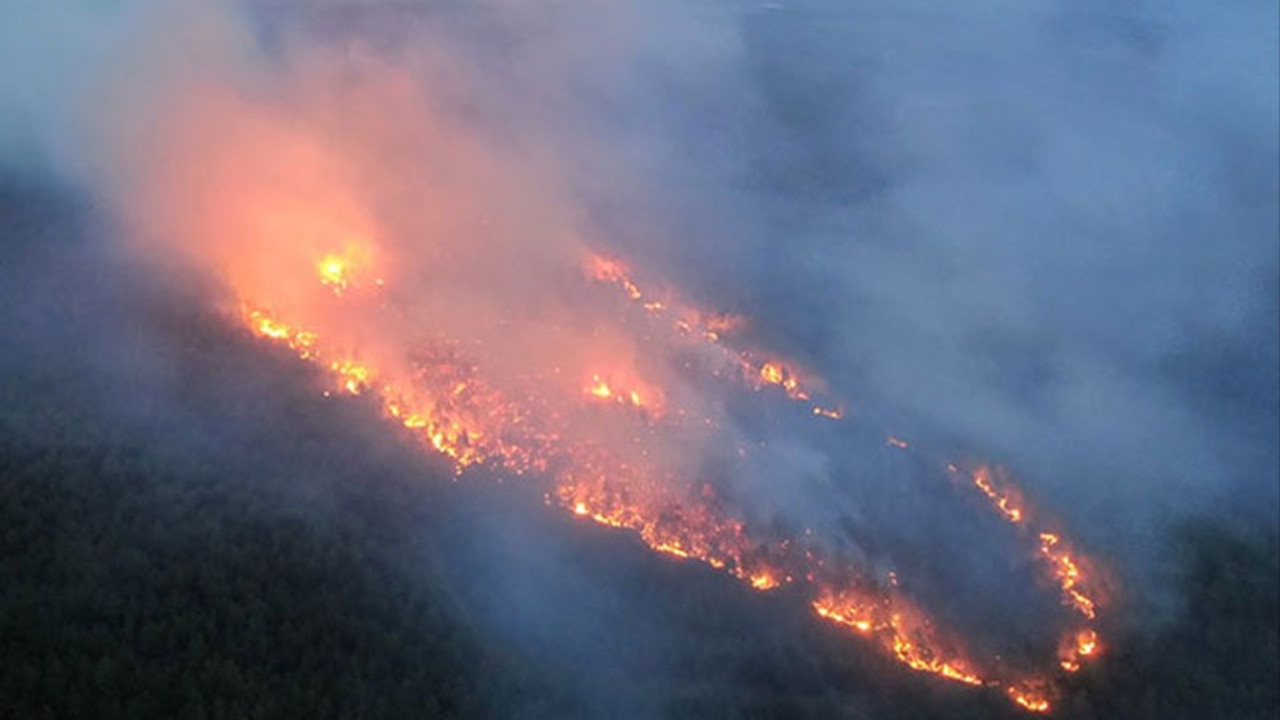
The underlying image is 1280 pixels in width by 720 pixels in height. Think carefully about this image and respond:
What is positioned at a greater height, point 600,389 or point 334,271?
point 600,389

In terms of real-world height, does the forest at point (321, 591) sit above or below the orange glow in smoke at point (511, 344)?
below

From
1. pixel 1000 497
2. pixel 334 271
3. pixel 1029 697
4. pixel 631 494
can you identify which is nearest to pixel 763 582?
pixel 631 494

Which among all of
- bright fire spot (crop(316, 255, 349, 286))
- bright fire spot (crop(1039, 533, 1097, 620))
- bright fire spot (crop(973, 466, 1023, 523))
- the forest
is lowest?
the forest

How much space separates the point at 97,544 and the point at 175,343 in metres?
2.67

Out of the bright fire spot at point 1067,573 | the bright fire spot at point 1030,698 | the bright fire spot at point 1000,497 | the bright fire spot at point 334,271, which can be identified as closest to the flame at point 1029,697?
the bright fire spot at point 1030,698

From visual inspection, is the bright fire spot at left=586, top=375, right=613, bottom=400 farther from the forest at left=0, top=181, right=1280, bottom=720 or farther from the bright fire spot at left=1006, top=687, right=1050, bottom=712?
the bright fire spot at left=1006, top=687, right=1050, bottom=712

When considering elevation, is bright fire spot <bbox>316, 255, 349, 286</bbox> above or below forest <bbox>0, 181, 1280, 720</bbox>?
above

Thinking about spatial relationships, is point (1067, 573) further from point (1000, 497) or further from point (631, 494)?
point (631, 494)

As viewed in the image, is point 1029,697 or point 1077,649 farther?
point 1077,649

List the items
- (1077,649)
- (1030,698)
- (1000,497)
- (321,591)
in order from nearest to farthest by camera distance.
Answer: (321,591) → (1030,698) → (1077,649) → (1000,497)

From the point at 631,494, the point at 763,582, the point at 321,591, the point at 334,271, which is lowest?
the point at 321,591

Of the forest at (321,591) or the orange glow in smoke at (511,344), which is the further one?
the orange glow in smoke at (511,344)

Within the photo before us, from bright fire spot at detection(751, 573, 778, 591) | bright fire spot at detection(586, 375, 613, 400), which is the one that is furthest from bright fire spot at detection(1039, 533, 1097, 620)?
bright fire spot at detection(586, 375, 613, 400)

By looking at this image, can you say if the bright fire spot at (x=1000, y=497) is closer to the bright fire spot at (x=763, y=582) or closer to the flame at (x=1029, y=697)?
the flame at (x=1029, y=697)
